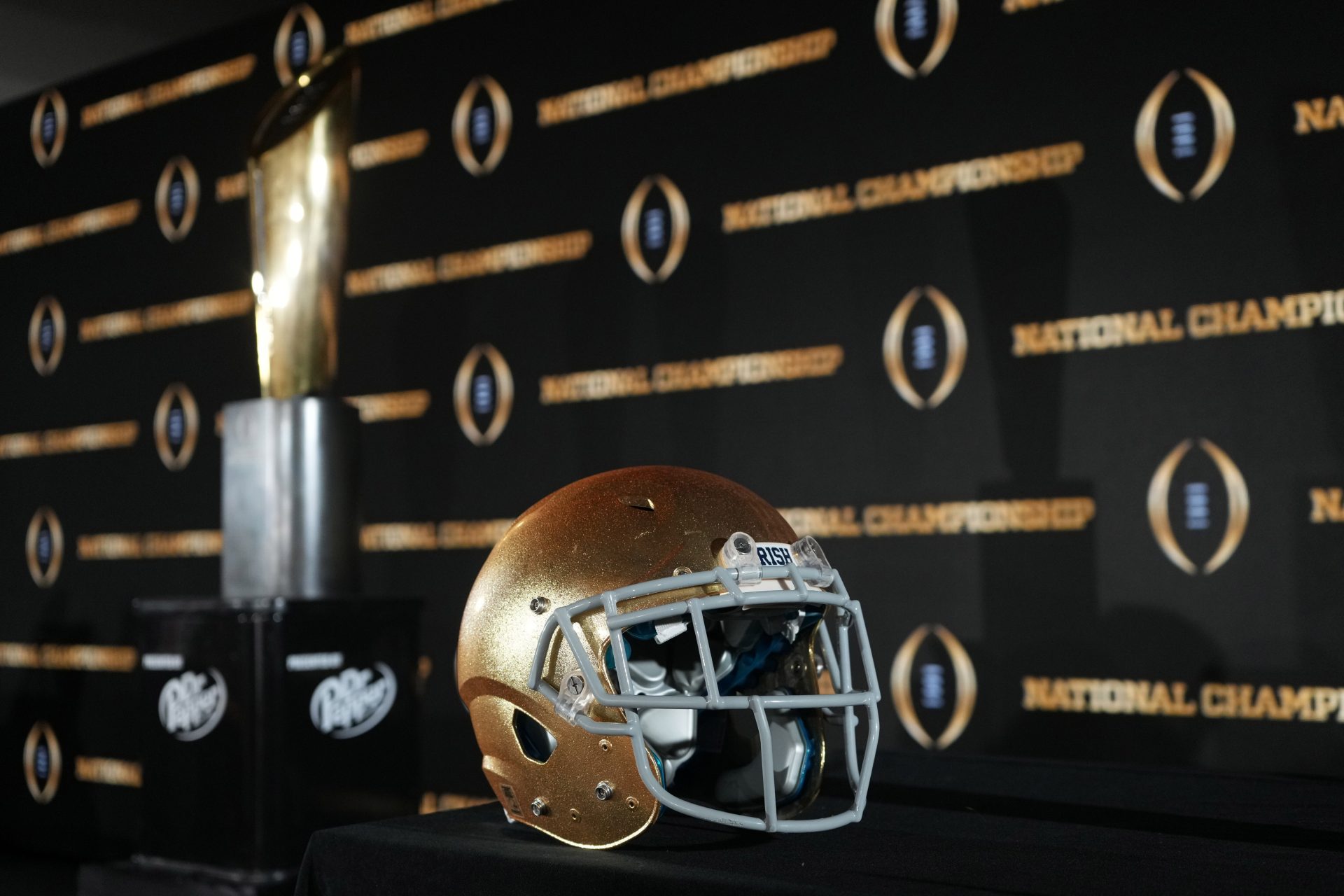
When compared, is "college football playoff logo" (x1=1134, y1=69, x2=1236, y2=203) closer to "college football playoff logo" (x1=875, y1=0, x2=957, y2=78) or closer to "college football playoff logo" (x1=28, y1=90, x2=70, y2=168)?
"college football playoff logo" (x1=875, y1=0, x2=957, y2=78)

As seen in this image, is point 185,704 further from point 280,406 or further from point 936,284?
point 936,284

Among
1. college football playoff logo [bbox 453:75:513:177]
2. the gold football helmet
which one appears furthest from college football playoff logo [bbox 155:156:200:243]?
the gold football helmet

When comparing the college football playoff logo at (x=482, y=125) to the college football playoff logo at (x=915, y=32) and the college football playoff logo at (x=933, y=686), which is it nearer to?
the college football playoff logo at (x=915, y=32)

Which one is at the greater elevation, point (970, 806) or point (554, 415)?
point (554, 415)

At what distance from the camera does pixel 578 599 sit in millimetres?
1151

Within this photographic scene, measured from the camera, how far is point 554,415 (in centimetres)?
294

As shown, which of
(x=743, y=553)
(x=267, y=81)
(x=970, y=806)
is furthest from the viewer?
(x=267, y=81)

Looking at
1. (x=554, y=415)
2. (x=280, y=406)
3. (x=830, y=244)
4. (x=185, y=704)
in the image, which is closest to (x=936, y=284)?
(x=830, y=244)

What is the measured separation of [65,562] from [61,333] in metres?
0.74

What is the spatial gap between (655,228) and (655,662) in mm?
1675

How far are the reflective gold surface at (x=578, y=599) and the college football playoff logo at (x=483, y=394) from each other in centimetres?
179

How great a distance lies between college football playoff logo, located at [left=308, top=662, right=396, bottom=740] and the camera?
217 cm

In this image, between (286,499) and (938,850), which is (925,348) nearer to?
(286,499)

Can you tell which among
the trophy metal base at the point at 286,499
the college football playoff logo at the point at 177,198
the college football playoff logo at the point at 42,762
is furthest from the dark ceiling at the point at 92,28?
the college football playoff logo at the point at 42,762
